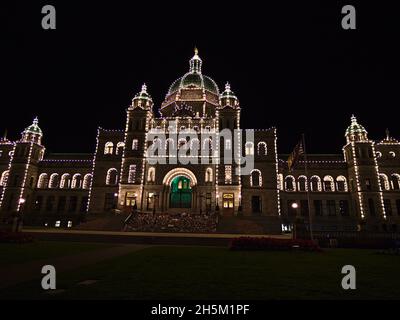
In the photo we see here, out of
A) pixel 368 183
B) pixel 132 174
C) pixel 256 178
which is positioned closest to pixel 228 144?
pixel 256 178

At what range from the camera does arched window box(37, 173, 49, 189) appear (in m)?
56.3

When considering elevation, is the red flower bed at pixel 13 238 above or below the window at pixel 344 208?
below

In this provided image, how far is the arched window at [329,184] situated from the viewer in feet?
177

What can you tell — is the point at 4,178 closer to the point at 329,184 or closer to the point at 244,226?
the point at 244,226

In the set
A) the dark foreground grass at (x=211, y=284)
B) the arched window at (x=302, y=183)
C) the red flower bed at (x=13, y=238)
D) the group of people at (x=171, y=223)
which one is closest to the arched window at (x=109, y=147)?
the group of people at (x=171, y=223)

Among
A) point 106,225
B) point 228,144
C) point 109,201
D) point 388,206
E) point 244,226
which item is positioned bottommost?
point 106,225

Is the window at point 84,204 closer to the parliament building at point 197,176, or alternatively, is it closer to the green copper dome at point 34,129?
the parliament building at point 197,176

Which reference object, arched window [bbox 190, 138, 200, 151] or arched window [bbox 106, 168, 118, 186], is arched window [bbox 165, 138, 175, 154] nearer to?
arched window [bbox 190, 138, 200, 151]

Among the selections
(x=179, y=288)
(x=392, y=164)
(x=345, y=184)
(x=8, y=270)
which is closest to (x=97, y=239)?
(x=8, y=270)

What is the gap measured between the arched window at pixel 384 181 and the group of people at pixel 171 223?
34.9 meters

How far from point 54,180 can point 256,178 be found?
41.4 m

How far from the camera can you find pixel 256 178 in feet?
162

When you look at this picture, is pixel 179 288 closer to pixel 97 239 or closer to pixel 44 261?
pixel 44 261

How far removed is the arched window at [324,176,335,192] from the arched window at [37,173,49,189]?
56.9 m
